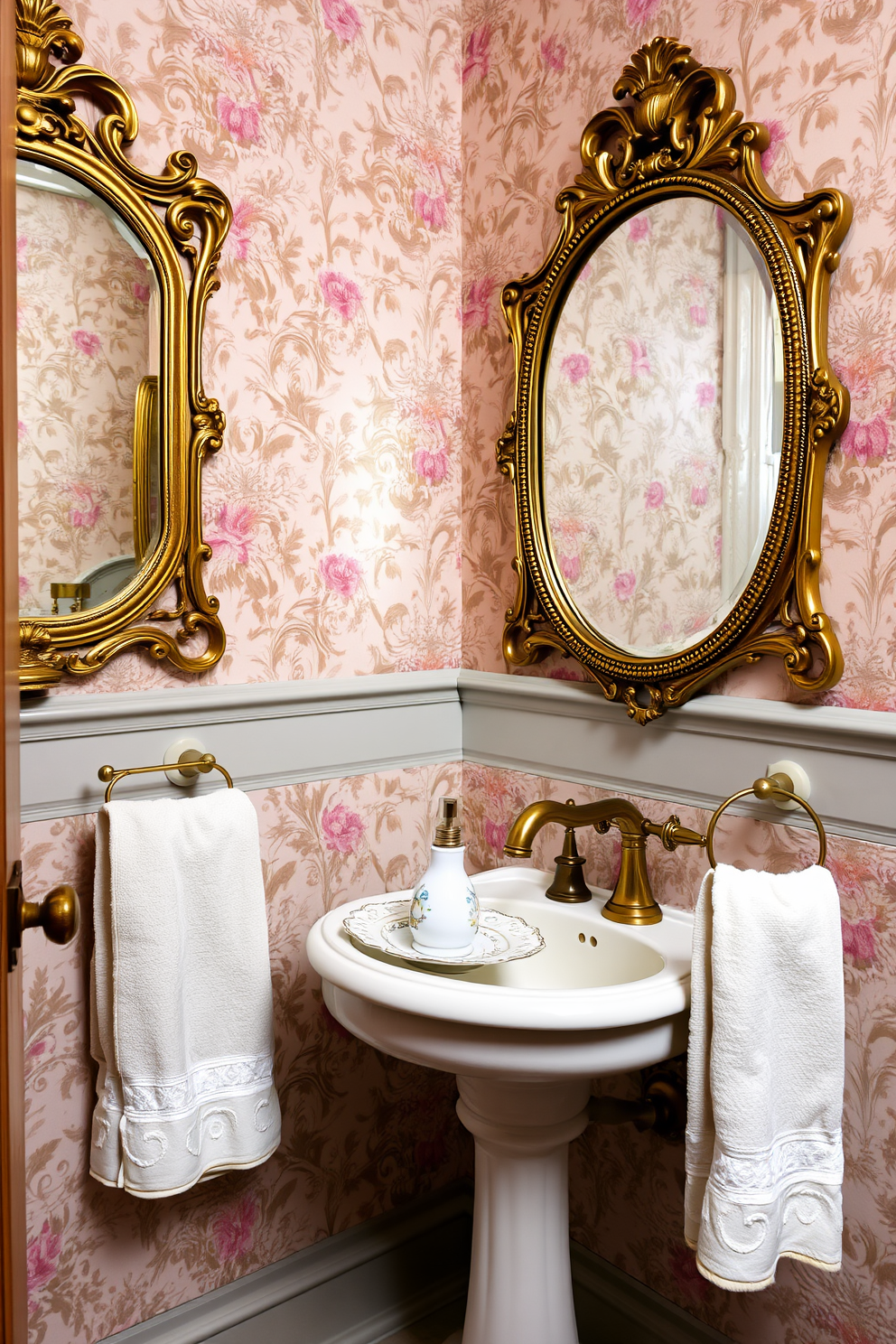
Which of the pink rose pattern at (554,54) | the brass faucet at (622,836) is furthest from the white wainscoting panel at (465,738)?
the pink rose pattern at (554,54)

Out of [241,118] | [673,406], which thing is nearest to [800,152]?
[673,406]

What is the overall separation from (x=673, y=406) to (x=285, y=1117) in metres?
1.32

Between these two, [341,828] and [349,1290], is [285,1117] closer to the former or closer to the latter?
[349,1290]

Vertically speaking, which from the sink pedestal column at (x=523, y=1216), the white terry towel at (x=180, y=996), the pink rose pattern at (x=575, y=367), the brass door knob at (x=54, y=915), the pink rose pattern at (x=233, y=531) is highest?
the pink rose pattern at (x=575, y=367)

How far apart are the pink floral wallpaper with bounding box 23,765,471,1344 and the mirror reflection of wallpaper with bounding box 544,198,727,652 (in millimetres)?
561

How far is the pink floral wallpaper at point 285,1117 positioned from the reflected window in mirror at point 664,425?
0.57m

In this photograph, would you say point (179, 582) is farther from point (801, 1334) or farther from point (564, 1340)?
point (801, 1334)

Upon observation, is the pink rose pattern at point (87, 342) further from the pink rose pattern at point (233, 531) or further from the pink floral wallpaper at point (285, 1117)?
the pink floral wallpaper at point (285, 1117)

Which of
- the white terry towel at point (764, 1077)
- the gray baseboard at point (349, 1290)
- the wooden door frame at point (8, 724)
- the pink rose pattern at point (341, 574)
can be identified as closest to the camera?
the wooden door frame at point (8, 724)

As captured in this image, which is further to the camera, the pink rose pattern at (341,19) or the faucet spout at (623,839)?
the pink rose pattern at (341,19)

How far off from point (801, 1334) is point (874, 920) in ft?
1.99

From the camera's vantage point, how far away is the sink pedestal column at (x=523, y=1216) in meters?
1.32

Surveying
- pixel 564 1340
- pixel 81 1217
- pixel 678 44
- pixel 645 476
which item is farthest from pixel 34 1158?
pixel 678 44

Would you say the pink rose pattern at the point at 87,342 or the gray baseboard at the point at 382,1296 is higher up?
the pink rose pattern at the point at 87,342
